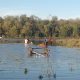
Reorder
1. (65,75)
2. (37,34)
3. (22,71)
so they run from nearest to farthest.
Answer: (65,75)
(22,71)
(37,34)

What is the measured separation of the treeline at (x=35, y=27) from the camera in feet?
358

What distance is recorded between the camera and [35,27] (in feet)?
389

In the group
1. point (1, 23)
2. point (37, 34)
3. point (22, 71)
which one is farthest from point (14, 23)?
point (22, 71)

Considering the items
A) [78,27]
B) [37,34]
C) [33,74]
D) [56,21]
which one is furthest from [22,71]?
[56,21]

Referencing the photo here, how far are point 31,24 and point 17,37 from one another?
6.62 meters

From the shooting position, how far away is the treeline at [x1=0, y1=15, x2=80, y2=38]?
109 metres

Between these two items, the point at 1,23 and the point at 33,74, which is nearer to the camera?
the point at 33,74

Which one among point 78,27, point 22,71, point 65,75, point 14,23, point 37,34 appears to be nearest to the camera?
point 65,75

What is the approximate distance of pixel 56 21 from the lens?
399 feet

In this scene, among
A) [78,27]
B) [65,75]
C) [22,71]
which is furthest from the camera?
[78,27]

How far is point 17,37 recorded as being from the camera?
4653 inches

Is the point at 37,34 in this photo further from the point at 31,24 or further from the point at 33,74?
the point at 33,74

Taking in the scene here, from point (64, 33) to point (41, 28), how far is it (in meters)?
12.0

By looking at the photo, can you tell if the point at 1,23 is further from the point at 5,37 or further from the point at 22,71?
the point at 22,71
